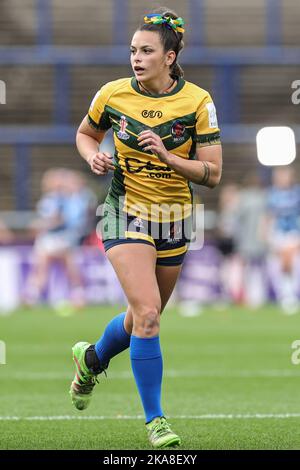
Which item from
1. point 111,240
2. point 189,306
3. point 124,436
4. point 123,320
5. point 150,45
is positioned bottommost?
point 189,306

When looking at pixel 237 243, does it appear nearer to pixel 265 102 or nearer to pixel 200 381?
pixel 265 102

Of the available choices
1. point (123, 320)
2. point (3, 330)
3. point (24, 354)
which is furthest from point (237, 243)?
point (123, 320)

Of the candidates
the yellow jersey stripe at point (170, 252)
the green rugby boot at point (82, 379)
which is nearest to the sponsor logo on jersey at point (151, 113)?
the yellow jersey stripe at point (170, 252)

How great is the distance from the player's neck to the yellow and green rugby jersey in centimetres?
3

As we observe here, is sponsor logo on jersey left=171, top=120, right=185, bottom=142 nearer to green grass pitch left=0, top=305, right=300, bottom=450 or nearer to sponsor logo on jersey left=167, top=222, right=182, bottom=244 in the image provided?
sponsor logo on jersey left=167, top=222, right=182, bottom=244

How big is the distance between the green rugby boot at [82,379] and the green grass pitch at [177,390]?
156mm

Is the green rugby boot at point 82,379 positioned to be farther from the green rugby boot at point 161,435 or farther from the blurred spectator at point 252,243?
the blurred spectator at point 252,243

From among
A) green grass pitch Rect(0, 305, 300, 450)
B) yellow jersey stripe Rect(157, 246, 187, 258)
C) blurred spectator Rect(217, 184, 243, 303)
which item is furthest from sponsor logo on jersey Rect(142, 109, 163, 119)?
blurred spectator Rect(217, 184, 243, 303)

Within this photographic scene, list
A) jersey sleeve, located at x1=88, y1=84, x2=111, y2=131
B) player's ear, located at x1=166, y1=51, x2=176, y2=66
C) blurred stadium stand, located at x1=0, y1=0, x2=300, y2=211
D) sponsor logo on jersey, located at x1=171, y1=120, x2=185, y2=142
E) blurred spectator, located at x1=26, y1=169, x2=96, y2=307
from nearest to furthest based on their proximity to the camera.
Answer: sponsor logo on jersey, located at x1=171, y1=120, x2=185, y2=142
player's ear, located at x1=166, y1=51, x2=176, y2=66
jersey sleeve, located at x1=88, y1=84, x2=111, y2=131
blurred spectator, located at x1=26, y1=169, x2=96, y2=307
blurred stadium stand, located at x1=0, y1=0, x2=300, y2=211

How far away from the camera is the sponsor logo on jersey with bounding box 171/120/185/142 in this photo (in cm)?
609

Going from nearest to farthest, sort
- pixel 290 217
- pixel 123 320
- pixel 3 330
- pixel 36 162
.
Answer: pixel 123 320
pixel 3 330
pixel 290 217
pixel 36 162

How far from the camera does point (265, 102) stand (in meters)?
22.3

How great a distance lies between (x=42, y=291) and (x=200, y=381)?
9.81 m

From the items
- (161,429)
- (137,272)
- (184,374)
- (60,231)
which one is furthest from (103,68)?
(161,429)
